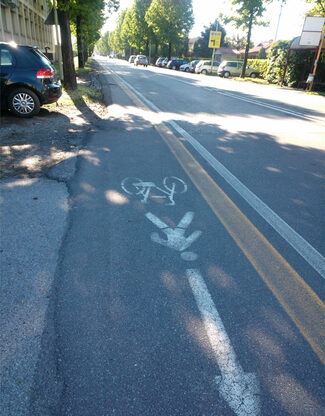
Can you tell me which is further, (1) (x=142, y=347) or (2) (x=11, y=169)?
Answer: (2) (x=11, y=169)

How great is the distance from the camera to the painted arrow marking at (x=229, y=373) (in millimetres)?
1825

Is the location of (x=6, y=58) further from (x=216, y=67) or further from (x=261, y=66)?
(x=216, y=67)

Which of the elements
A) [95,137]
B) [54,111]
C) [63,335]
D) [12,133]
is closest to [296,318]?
[63,335]

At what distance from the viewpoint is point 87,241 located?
3346 mm

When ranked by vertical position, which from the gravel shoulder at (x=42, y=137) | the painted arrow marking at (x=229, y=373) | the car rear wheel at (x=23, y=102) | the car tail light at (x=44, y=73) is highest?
the car tail light at (x=44, y=73)

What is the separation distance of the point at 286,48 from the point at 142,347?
112ft

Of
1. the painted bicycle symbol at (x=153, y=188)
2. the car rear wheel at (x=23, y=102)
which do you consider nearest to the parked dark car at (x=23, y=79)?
the car rear wheel at (x=23, y=102)

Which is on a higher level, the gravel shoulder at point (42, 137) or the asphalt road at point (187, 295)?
the asphalt road at point (187, 295)

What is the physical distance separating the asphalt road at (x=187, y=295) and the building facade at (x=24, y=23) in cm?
1429

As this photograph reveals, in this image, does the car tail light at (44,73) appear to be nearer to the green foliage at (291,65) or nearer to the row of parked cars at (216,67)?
the green foliage at (291,65)

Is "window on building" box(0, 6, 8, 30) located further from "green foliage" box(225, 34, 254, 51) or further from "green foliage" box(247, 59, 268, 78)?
"green foliage" box(225, 34, 254, 51)

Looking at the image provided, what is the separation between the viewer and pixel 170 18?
207 ft

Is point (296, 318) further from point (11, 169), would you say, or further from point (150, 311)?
point (11, 169)

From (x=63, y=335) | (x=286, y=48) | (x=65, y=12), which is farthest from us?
(x=286, y=48)
